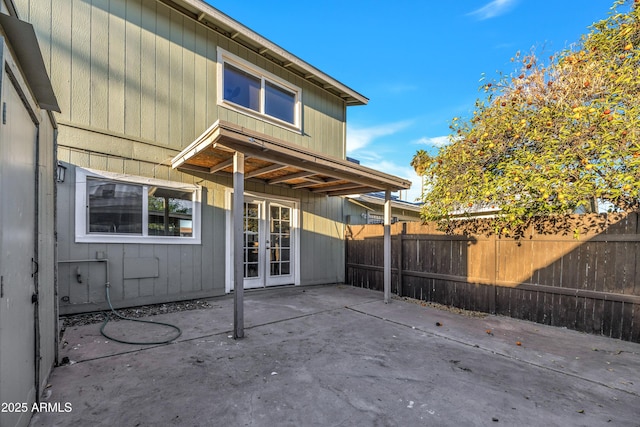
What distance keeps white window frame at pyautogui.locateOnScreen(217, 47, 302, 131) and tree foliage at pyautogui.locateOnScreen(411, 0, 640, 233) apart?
3378mm

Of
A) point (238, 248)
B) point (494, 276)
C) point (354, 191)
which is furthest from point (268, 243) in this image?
point (494, 276)

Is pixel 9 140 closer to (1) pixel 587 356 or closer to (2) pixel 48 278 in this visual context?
(2) pixel 48 278

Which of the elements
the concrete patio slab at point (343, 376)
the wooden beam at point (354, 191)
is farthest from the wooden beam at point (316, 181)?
the concrete patio slab at point (343, 376)

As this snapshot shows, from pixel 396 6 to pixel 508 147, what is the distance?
14.9 ft

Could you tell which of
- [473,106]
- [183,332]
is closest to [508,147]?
[473,106]

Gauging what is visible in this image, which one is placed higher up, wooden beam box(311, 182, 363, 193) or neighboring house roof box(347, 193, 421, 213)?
wooden beam box(311, 182, 363, 193)

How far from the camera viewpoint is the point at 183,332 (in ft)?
12.0

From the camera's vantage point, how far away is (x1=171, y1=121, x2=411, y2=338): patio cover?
3.53m

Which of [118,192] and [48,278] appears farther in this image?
[118,192]

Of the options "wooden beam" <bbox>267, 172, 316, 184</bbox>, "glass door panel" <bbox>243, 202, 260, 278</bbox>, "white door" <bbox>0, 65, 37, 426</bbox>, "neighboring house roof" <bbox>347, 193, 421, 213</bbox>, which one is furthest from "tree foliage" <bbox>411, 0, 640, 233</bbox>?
"white door" <bbox>0, 65, 37, 426</bbox>

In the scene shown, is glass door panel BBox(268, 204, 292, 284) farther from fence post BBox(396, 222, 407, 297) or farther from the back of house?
fence post BBox(396, 222, 407, 297)

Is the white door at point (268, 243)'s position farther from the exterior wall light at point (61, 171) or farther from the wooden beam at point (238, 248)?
the exterior wall light at point (61, 171)

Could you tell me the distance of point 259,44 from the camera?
5879 mm

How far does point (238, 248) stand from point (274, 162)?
1342 millimetres
